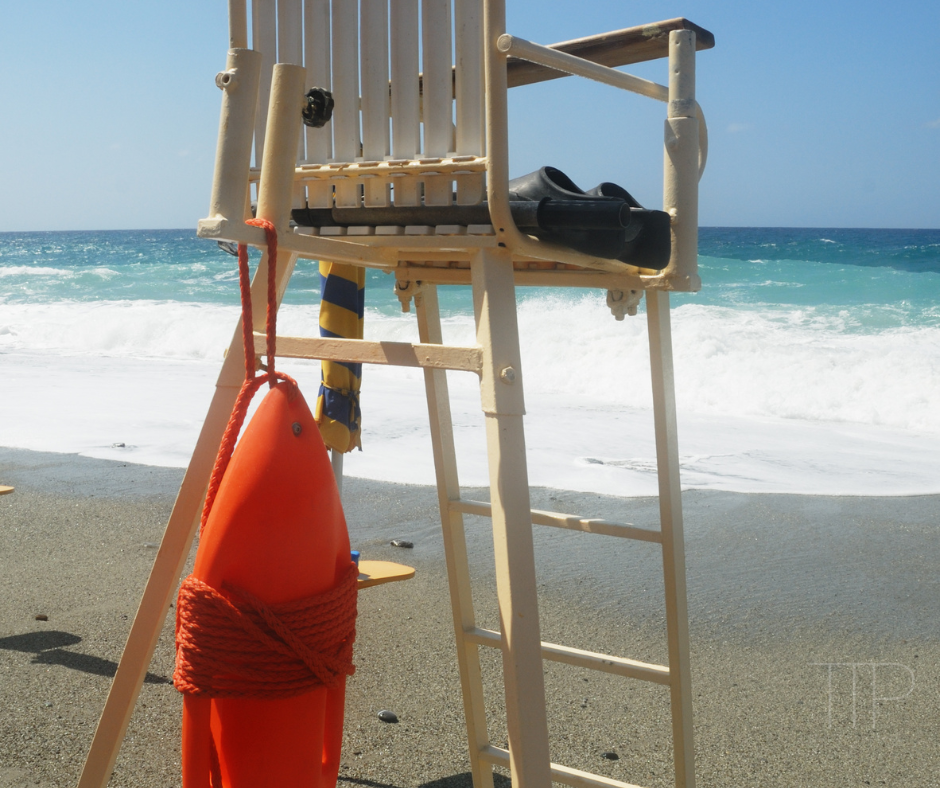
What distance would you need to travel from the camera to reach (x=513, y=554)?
1.13 m

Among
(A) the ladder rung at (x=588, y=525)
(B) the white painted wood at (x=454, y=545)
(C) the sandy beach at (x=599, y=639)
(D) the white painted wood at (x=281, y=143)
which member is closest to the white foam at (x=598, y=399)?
(C) the sandy beach at (x=599, y=639)

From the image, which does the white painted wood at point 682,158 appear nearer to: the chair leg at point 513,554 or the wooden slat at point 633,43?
the wooden slat at point 633,43

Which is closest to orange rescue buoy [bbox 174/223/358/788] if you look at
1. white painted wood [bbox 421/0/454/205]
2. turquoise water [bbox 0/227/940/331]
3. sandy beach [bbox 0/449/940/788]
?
white painted wood [bbox 421/0/454/205]

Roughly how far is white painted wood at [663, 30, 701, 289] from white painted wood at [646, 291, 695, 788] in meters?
0.19

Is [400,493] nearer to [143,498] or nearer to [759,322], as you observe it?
[143,498]

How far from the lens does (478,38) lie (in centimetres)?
118

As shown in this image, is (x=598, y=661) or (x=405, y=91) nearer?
(x=405, y=91)

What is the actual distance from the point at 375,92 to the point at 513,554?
670 millimetres

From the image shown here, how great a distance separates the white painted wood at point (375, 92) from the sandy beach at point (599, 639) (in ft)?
4.73

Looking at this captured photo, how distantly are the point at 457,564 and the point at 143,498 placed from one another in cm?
283

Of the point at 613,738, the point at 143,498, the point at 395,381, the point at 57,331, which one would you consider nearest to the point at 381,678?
the point at 613,738

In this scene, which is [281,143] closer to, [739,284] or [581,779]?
[581,779]

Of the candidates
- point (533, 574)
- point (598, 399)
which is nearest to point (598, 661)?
point (533, 574)

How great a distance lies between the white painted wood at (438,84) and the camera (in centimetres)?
120
